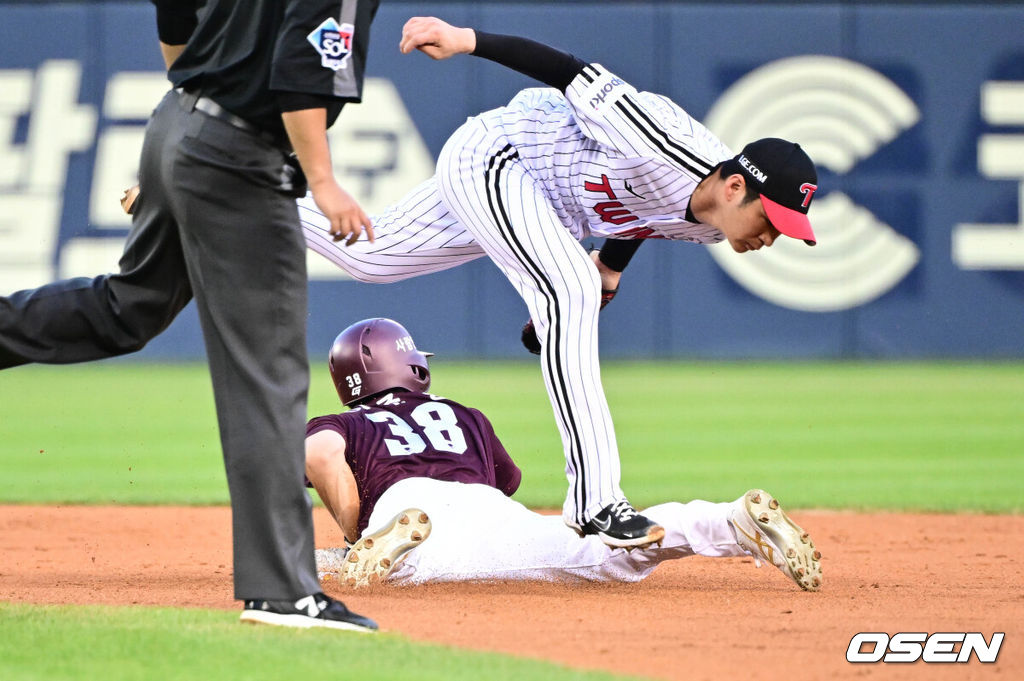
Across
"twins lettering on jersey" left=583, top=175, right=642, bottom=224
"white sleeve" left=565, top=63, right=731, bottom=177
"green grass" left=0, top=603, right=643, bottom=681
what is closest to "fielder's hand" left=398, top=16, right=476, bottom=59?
"white sleeve" left=565, top=63, right=731, bottom=177

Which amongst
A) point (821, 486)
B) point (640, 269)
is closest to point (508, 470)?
point (821, 486)

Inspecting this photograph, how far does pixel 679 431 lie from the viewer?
33.1 feet

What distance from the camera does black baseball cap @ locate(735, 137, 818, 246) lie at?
158 inches

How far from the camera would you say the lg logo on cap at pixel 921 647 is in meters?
3.17

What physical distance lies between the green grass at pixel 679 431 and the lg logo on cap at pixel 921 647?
133 inches

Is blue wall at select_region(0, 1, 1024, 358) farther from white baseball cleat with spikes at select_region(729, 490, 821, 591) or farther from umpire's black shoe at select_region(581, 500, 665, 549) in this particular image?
umpire's black shoe at select_region(581, 500, 665, 549)

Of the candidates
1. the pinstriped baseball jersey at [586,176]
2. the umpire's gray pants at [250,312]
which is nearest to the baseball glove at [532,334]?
the pinstriped baseball jersey at [586,176]

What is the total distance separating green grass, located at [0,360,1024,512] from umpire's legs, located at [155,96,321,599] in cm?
368

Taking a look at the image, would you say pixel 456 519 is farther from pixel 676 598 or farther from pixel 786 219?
pixel 786 219

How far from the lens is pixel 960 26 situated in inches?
627

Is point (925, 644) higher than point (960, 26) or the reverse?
the reverse

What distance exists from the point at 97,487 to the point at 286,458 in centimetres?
462

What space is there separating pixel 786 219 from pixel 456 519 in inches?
51.7

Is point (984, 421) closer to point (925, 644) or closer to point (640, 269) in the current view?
point (640, 269)
